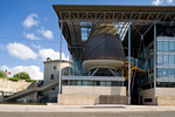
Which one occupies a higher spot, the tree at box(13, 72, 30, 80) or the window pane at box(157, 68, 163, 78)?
the window pane at box(157, 68, 163, 78)

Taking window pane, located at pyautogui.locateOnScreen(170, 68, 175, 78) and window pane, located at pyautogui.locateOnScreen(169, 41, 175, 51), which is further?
window pane, located at pyautogui.locateOnScreen(169, 41, 175, 51)

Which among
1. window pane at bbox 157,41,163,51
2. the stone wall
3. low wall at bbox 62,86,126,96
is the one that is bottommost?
the stone wall

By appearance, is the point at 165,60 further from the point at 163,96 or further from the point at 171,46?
the point at 163,96

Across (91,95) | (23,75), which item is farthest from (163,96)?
(23,75)

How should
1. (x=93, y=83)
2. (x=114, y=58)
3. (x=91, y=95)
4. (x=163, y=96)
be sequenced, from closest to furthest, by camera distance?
1. (x=163, y=96)
2. (x=91, y=95)
3. (x=93, y=83)
4. (x=114, y=58)

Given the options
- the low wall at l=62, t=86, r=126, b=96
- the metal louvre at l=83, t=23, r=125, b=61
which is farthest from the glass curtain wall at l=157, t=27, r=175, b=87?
the low wall at l=62, t=86, r=126, b=96

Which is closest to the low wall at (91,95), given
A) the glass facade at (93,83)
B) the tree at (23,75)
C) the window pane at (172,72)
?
the glass facade at (93,83)

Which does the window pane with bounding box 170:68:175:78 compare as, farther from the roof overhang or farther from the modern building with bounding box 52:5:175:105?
the roof overhang

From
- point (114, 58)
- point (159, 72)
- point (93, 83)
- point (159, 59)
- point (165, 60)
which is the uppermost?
point (114, 58)

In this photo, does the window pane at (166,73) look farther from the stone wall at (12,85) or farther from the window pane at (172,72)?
the stone wall at (12,85)

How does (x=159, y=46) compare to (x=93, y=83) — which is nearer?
(x=93, y=83)

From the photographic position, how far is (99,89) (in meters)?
35.6

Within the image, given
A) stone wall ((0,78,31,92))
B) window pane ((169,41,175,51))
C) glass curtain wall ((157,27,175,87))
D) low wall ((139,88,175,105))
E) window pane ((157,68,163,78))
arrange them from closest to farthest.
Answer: low wall ((139,88,175,105))
glass curtain wall ((157,27,175,87))
window pane ((157,68,163,78))
window pane ((169,41,175,51))
stone wall ((0,78,31,92))

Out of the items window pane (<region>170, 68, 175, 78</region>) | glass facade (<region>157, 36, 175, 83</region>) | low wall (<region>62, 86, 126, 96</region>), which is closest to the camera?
low wall (<region>62, 86, 126, 96</region>)
